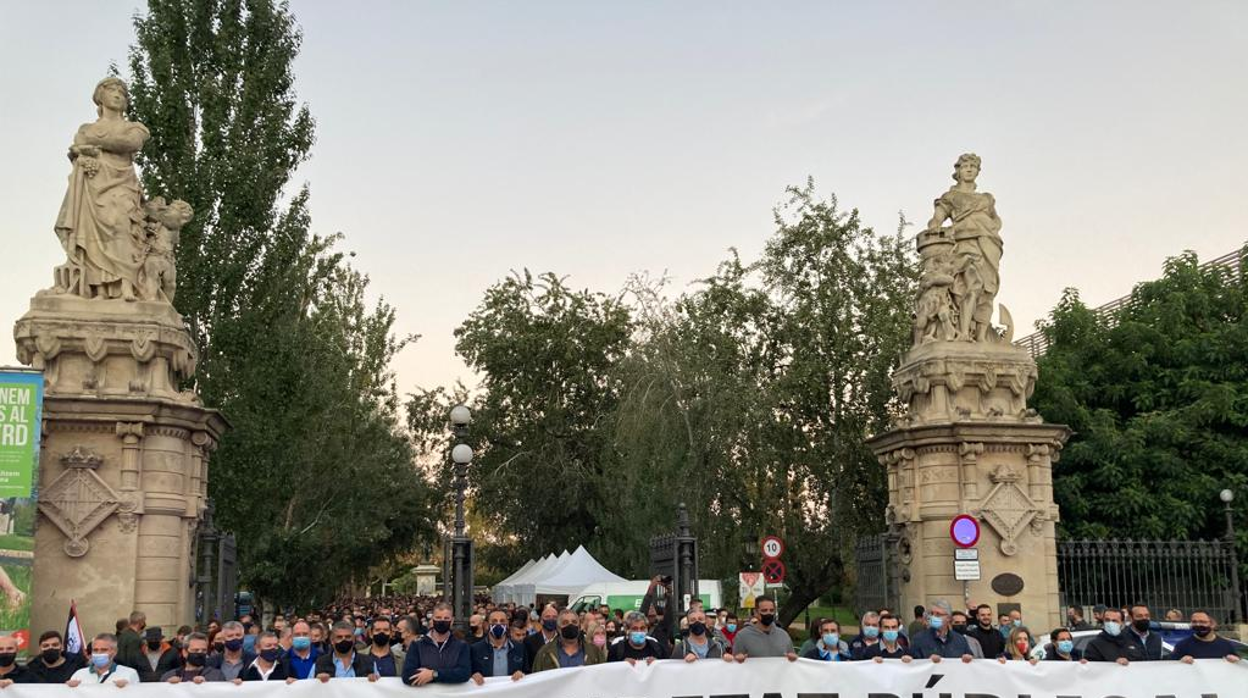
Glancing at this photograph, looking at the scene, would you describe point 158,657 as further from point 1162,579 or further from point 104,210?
point 1162,579

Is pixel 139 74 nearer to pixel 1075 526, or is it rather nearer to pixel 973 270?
pixel 973 270

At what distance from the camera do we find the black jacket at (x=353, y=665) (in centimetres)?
1037

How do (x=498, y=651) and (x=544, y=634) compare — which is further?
(x=544, y=634)

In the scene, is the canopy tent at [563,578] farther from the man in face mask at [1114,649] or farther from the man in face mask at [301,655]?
the man in face mask at [301,655]

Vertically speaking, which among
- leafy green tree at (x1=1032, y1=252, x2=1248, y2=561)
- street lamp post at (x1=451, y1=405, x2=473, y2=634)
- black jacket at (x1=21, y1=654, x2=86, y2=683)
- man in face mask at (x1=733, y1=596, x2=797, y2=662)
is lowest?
black jacket at (x1=21, y1=654, x2=86, y2=683)

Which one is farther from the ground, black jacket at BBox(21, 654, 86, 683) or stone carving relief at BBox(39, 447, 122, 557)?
stone carving relief at BBox(39, 447, 122, 557)

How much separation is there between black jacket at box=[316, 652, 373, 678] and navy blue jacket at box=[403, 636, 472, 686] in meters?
0.46

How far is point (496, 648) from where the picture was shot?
1181 cm

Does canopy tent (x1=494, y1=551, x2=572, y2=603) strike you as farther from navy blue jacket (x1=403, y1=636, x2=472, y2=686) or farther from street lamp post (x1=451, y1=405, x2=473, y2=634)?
navy blue jacket (x1=403, y1=636, x2=472, y2=686)

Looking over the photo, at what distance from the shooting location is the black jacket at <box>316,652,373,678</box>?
34.0 ft

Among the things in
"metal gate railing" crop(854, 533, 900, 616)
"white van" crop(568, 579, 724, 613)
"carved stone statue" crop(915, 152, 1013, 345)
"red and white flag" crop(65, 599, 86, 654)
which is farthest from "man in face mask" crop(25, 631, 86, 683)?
"white van" crop(568, 579, 724, 613)

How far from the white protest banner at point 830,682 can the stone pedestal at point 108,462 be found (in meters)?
8.09

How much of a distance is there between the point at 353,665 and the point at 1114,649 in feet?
22.9

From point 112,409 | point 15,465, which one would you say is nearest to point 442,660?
point 15,465
